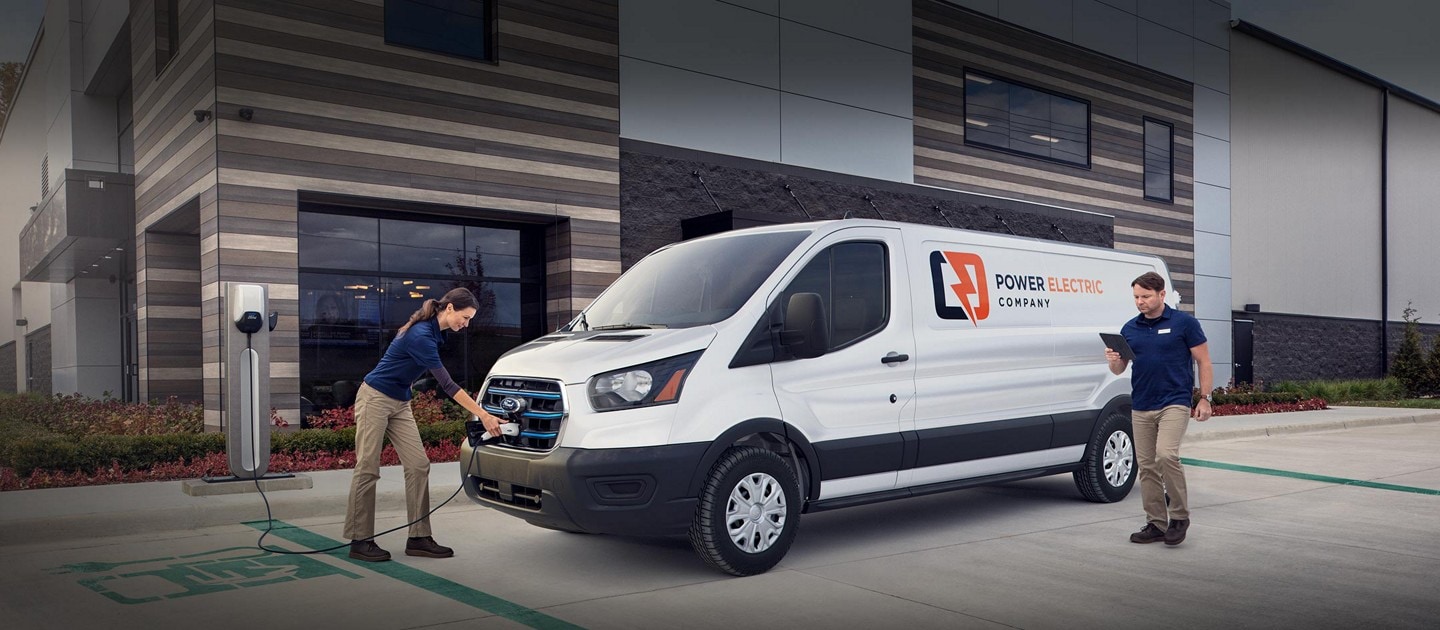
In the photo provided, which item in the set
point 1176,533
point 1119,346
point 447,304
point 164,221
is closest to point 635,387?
point 447,304

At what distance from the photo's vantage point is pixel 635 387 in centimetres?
614

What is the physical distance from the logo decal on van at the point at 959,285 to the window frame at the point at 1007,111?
527 inches

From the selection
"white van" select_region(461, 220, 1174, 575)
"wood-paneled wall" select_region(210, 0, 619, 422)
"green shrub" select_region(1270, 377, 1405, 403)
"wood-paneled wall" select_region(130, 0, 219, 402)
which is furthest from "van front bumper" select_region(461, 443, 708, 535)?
"green shrub" select_region(1270, 377, 1405, 403)

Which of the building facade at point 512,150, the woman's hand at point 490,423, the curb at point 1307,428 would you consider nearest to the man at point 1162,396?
the building facade at point 512,150

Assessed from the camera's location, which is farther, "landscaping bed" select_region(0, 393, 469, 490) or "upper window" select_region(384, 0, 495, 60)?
"upper window" select_region(384, 0, 495, 60)

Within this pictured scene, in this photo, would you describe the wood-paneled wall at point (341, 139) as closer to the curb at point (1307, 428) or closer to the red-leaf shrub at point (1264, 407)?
the curb at point (1307, 428)

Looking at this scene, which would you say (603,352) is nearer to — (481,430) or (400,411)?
(481,430)

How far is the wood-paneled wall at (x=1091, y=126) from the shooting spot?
2016 cm

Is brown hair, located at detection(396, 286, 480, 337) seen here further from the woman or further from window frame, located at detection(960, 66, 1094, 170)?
window frame, located at detection(960, 66, 1094, 170)

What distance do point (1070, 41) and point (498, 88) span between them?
1390 cm

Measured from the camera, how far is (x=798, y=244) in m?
7.01

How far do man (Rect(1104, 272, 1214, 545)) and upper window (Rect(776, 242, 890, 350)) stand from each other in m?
1.77

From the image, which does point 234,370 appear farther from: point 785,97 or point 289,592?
point 785,97

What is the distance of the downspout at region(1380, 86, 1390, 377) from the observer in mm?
31875
